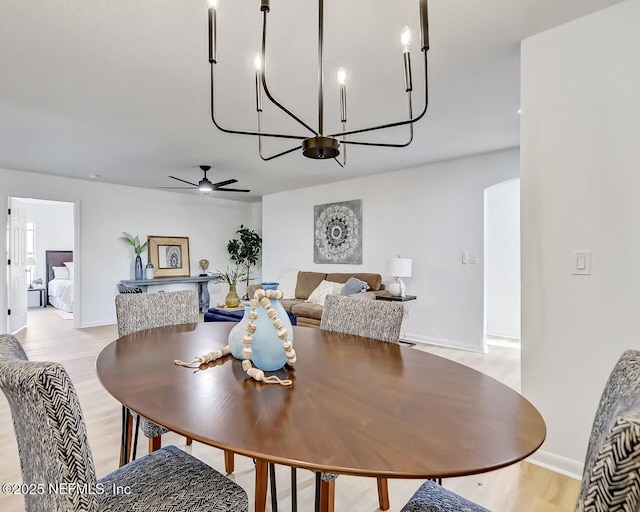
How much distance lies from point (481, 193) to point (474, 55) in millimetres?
2327

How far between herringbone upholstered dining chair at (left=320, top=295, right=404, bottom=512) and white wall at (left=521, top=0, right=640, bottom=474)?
814 mm

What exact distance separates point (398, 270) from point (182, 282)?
13.1ft

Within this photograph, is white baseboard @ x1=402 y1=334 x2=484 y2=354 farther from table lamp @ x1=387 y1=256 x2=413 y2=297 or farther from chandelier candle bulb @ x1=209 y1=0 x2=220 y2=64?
chandelier candle bulb @ x1=209 y1=0 x2=220 y2=64

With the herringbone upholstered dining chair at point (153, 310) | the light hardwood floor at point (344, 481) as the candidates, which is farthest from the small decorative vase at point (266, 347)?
the herringbone upholstered dining chair at point (153, 310)

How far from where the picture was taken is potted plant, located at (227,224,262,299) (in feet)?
24.0

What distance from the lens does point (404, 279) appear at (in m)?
4.84

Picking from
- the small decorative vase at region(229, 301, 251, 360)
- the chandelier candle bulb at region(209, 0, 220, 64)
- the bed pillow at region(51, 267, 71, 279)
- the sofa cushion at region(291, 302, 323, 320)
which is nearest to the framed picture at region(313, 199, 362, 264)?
the sofa cushion at region(291, 302, 323, 320)

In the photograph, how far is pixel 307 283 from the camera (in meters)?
5.56

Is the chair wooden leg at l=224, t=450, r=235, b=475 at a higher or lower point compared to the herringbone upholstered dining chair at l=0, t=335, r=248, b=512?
lower

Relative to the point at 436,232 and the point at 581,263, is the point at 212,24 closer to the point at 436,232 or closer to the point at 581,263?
the point at 581,263

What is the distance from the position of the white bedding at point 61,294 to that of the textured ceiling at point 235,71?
378cm

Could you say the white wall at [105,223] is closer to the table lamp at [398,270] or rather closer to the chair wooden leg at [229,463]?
the table lamp at [398,270]

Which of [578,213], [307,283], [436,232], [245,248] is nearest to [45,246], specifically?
[245,248]

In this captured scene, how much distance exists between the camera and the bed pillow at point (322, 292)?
4863 mm
